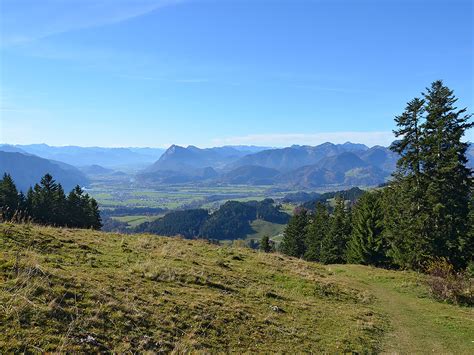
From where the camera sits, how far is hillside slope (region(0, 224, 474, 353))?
7.82m

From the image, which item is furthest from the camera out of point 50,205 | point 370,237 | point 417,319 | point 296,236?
point 296,236

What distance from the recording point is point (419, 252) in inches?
1302

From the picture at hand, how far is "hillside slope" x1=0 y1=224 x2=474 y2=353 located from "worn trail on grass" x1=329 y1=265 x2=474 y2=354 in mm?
85

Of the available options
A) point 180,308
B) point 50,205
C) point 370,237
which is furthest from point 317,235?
point 180,308

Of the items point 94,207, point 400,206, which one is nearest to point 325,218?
point 400,206

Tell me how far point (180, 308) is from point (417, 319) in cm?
1287

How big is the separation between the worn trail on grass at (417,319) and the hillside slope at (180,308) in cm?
9

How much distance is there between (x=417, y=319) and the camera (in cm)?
1742

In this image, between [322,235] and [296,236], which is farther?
[296,236]

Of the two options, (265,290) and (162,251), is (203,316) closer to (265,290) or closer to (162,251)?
(265,290)

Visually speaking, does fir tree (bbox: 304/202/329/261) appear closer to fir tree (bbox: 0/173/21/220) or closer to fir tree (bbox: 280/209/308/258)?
fir tree (bbox: 280/209/308/258)

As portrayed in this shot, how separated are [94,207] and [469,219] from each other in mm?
63353

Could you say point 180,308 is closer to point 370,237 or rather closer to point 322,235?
point 370,237

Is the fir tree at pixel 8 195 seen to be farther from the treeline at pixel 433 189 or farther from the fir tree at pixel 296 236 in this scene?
the treeline at pixel 433 189
